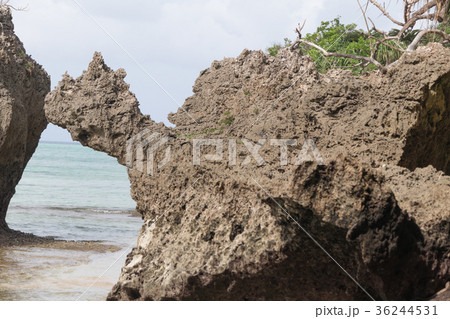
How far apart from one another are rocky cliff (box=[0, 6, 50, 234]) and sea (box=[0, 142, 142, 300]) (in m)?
1.47

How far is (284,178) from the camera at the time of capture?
4.59 metres

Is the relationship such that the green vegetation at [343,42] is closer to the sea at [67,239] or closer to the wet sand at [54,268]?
the sea at [67,239]

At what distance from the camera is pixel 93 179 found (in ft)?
133

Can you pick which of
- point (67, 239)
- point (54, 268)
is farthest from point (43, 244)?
point (54, 268)

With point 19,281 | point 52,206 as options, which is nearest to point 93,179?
point 52,206

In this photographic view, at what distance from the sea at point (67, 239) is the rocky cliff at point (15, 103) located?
1466 millimetres

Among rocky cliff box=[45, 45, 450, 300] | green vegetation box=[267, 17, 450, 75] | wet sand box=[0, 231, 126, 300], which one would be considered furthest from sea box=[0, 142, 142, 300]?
green vegetation box=[267, 17, 450, 75]

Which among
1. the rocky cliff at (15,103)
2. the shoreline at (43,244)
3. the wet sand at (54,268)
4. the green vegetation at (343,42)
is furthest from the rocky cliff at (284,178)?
the green vegetation at (343,42)

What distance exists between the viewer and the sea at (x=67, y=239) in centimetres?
749

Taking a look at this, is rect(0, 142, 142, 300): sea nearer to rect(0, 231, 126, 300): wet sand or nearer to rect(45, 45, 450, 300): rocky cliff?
rect(0, 231, 126, 300): wet sand

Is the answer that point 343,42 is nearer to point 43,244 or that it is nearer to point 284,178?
point 43,244

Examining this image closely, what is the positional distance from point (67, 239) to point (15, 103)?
12.4 feet

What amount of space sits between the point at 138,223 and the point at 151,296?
1230 centimetres

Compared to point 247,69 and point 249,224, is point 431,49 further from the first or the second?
point 249,224
